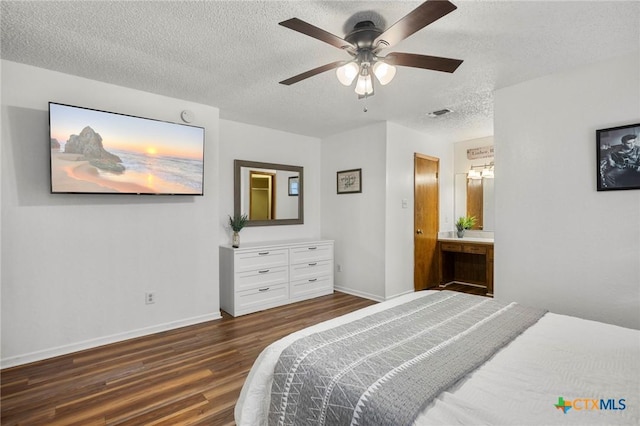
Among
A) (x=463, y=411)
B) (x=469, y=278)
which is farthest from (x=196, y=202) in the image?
(x=469, y=278)

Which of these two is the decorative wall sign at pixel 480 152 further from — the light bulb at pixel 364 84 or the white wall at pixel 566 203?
the light bulb at pixel 364 84

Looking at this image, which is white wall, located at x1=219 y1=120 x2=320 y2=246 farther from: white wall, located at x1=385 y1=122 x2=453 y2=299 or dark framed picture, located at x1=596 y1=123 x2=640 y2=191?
dark framed picture, located at x1=596 y1=123 x2=640 y2=191

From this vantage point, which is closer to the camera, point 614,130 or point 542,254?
point 614,130

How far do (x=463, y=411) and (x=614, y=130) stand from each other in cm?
250

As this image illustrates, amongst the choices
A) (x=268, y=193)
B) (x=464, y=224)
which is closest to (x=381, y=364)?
(x=268, y=193)

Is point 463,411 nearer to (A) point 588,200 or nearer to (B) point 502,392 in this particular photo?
(B) point 502,392

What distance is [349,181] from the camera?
179 inches

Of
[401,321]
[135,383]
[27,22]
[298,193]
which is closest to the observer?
[401,321]

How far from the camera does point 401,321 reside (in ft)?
5.71

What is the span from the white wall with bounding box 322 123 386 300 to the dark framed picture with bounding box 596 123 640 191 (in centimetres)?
216

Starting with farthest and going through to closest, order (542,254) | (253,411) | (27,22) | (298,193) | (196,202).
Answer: (298,193) < (196,202) < (542,254) < (27,22) < (253,411)

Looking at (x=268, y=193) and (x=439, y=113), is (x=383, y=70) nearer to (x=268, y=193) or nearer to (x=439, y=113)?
(x=439, y=113)

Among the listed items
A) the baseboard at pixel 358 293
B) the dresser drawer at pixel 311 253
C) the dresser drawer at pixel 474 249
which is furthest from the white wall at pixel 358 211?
the dresser drawer at pixel 474 249

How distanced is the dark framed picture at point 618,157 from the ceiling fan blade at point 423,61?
148 centimetres
